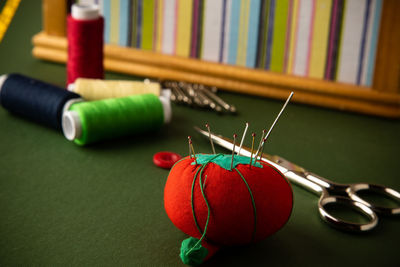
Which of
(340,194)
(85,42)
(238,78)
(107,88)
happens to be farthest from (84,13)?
(340,194)

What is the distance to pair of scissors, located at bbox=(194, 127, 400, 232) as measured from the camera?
110 centimetres

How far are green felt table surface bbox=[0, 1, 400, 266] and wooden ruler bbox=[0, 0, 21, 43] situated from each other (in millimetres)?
734

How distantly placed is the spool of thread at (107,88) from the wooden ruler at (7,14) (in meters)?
0.75

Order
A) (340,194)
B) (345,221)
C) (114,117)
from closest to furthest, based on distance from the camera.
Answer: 1. (345,221)
2. (340,194)
3. (114,117)

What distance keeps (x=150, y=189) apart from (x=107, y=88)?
50 centimetres

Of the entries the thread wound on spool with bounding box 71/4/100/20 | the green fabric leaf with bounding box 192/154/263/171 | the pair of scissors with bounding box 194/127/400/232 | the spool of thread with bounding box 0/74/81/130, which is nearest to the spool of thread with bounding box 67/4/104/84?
the thread wound on spool with bounding box 71/4/100/20

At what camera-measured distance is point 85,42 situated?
1692 millimetres

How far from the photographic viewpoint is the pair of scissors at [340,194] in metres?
1.10

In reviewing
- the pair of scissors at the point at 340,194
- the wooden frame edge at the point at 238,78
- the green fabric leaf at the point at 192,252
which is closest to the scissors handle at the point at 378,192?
the pair of scissors at the point at 340,194

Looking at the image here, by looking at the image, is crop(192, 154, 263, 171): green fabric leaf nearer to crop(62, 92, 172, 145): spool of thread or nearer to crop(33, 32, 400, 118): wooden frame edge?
crop(62, 92, 172, 145): spool of thread

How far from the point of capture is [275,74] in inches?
72.7

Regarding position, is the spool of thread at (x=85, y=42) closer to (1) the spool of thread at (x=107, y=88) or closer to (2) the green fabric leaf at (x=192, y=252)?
(1) the spool of thread at (x=107, y=88)

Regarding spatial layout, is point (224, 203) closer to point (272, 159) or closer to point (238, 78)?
point (272, 159)

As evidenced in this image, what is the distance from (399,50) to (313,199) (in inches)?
27.3
